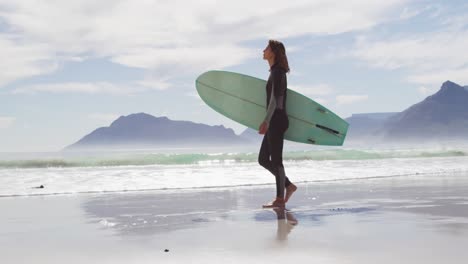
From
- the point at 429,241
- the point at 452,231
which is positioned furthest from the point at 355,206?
the point at 429,241

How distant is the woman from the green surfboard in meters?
1.45

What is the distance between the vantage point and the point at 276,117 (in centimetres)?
636

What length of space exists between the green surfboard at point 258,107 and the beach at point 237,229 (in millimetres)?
819

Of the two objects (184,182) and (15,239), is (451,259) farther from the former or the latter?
(184,182)

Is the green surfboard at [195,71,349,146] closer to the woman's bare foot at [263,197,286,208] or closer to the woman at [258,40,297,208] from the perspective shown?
the woman at [258,40,297,208]

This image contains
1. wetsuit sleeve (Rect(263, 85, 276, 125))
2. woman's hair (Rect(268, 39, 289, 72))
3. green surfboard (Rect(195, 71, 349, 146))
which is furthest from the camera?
green surfboard (Rect(195, 71, 349, 146))

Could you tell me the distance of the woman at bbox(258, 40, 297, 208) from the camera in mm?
6340

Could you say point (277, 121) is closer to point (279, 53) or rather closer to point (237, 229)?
point (279, 53)

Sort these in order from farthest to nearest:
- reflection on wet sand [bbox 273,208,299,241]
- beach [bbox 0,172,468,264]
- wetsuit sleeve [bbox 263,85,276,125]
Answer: wetsuit sleeve [bbox 263,85,276,125] < reflection on wet sand [bbox 273,208,299,241] < beach [bbox 0,172,468,264]

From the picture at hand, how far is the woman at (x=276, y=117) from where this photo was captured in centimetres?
634

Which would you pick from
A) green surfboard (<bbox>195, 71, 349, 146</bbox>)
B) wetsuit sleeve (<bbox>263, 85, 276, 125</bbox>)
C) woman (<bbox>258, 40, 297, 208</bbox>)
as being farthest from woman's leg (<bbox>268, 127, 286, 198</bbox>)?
green surfboard (<bbox>195, 71, 349, 146</bbox>)

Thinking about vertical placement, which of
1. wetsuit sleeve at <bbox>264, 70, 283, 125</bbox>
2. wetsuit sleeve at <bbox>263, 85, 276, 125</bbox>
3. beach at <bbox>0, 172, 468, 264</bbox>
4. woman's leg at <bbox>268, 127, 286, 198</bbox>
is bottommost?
beach at <bbox>0, 172, 468, 264</bbox>

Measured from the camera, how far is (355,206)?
6.45 metres

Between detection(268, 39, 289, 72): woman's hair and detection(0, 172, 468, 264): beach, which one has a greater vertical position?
detection(268, 39, 289, 72): woman's hair
